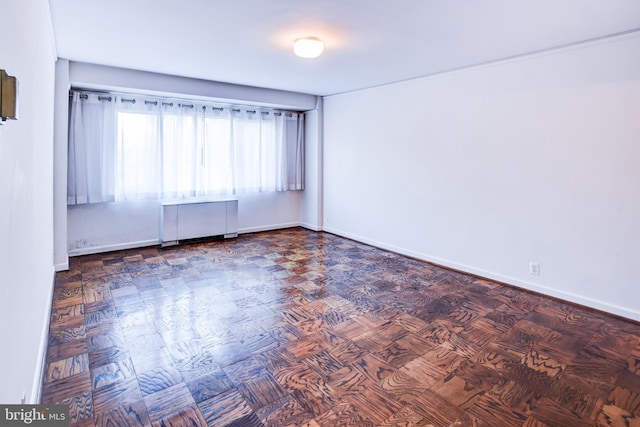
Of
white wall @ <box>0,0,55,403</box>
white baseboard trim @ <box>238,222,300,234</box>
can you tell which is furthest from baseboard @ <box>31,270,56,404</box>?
white baseboard trim @ <box>238,222,300,234</box>

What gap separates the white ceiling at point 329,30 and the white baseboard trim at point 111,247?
242cm

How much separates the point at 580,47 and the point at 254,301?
378cm

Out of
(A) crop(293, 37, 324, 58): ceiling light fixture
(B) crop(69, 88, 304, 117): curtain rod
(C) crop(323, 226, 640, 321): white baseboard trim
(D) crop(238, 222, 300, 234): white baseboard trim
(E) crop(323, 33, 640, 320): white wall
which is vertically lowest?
(C) crop(323, 226, 640, 321): white baseboard trim

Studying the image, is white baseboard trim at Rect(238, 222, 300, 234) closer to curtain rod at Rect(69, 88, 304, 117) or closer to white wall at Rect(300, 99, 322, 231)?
white wall at Rect(300, 99, 322, 231)

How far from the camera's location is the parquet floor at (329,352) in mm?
1876

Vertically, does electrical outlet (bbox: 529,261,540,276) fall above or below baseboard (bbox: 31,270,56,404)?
above

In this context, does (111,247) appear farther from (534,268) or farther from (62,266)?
(534,268)

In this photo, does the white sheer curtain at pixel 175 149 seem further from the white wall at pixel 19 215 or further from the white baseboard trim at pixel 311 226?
the white wall at pixel 19 215

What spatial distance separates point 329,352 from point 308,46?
2.54 meters

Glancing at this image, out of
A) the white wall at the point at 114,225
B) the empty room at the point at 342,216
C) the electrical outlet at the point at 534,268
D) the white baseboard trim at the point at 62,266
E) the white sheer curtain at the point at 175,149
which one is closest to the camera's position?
the empty room at the point at 342,216

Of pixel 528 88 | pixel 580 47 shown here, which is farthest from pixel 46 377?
pixel 580 47

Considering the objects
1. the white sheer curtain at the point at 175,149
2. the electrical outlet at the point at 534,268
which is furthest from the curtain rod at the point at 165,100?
the electrical outlet at the point at 534,268

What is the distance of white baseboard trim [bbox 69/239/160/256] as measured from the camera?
4.71 meters

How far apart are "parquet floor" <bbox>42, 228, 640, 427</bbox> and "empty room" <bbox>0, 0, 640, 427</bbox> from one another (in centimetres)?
2
